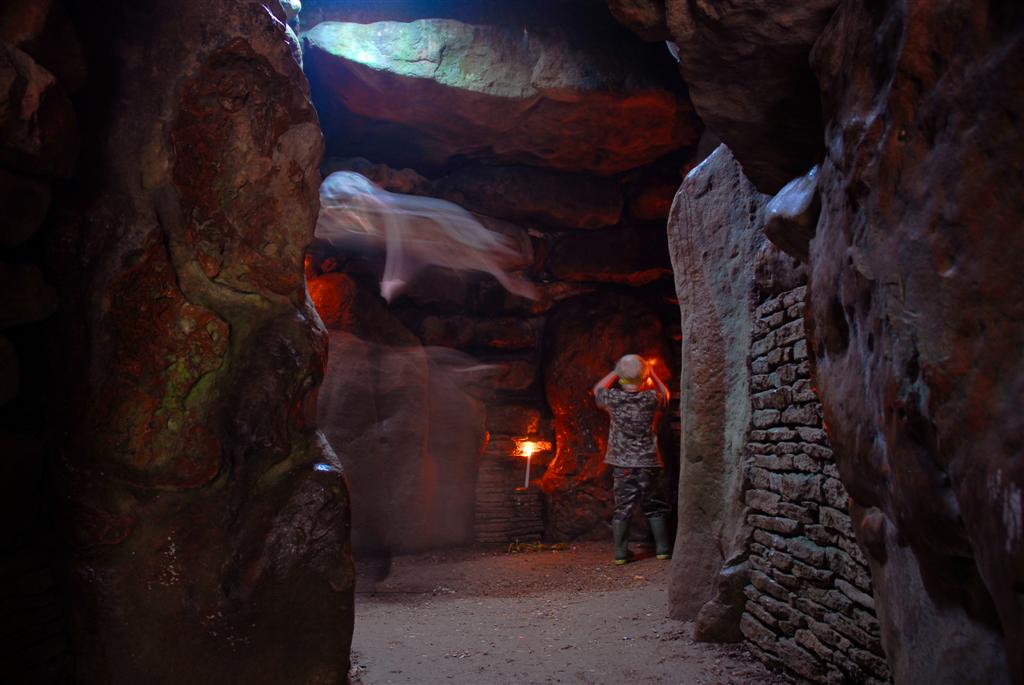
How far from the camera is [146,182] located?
3.39 meters

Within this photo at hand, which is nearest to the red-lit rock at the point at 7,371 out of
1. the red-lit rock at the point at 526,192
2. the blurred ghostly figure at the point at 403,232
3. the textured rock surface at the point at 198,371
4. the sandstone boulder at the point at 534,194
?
the textured rock surface at the point at 198,371

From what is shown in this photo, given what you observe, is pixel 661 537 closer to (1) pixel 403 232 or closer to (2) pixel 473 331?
(2) pixel 473 331

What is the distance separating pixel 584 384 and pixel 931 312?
28.4 feet

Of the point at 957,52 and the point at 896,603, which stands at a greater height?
the point at 957,52

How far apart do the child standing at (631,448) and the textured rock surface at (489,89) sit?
3.06 m

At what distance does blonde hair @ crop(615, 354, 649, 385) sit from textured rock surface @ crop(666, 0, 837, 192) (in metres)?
5.12

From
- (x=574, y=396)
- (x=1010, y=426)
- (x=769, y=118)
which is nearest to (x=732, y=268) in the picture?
(x=769, y=118)

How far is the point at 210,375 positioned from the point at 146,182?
98 centimetres

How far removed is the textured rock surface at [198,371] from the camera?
315 centimetres

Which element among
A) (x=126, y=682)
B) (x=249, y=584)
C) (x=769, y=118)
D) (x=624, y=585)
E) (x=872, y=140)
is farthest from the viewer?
(x=624, y=585)

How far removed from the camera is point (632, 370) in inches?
315

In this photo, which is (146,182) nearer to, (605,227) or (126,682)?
(126,682)

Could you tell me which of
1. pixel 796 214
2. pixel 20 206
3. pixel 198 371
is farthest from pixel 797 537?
pixel 20 206

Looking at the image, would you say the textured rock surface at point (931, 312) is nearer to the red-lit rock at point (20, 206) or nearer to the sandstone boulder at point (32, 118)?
the sandstone boulder at point (32, 118)
